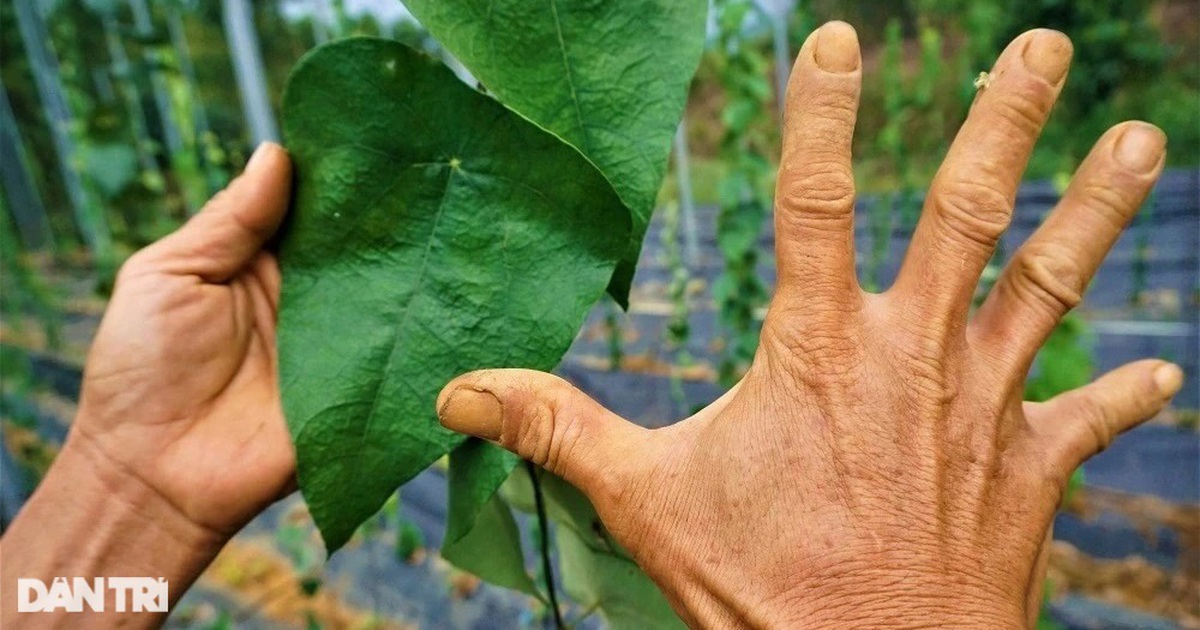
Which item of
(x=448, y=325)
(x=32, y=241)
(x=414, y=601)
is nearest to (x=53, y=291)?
(x=32, y=241)

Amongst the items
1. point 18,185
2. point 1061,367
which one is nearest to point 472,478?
point 1061,367

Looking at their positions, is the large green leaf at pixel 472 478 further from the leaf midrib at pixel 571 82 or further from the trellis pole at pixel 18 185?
the trellis pole at pixel 18 185

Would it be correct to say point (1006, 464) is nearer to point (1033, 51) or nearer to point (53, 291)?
point (1033, 51)

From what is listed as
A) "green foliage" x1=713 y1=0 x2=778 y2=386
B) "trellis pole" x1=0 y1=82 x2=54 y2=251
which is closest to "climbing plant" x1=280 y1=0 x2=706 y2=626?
"green foliage" x1=713 y1=0 x2=778 y2=386

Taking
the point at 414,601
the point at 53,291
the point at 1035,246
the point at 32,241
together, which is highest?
the point at 32,241

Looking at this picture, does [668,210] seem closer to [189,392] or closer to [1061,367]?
[1061,367]
